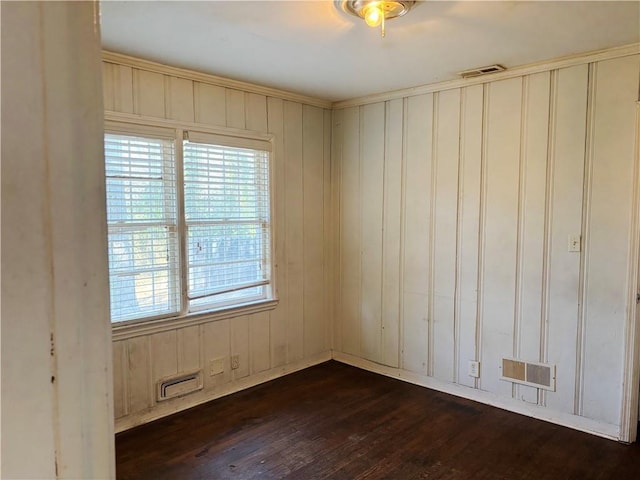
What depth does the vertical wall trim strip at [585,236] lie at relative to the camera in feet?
9.43

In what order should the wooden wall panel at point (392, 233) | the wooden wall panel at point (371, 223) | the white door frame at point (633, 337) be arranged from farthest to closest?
the wooden wall panel at point (371, 223) < the wooden wall panel at point (392, 233) < the white door frame at point (633, 337)

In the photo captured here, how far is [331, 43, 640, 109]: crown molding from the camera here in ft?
9.05

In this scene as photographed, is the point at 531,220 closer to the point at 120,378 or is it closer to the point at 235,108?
the point at 235,108

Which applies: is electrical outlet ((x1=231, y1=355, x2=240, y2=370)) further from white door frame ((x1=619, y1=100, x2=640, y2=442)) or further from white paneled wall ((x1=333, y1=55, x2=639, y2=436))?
white door frame ((x1=619, y1=100, x2=640, y2=442))

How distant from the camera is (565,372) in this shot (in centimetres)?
306

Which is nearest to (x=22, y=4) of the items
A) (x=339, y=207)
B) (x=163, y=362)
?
(x=163, y=362)

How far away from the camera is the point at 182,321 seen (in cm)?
329

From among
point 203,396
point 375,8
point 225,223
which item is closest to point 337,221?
point 225,223

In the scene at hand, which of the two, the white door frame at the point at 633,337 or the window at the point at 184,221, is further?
the window at the point at 184,221

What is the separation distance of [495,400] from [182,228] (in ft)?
8.55

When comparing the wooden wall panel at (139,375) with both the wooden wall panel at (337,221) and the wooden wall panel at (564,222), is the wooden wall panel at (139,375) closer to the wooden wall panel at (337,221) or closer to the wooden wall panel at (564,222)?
the wooden wall panel at (337,221)

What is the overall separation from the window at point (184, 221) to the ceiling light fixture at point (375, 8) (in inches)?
61.4

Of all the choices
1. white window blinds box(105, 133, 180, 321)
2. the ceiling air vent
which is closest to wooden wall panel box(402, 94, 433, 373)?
the ceiling air vent

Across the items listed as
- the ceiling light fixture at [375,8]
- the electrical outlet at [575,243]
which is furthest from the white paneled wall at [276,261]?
the electrical outlet at [575,243]
